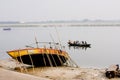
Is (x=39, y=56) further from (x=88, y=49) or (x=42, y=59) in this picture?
(x=88, y=49)

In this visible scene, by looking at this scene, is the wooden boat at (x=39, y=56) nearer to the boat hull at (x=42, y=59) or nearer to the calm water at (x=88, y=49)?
the boat hull at (x=42, y=59)

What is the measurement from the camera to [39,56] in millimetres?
23734

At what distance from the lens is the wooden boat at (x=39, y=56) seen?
22091 millimetres

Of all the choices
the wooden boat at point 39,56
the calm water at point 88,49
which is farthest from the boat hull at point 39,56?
the calm water at point 88,49

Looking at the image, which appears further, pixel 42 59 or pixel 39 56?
pixel 42 59

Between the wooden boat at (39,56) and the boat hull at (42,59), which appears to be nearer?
the wooden boat at (39,56)

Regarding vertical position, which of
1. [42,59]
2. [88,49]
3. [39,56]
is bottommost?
[88,49]

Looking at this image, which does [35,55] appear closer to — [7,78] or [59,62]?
[59,62]

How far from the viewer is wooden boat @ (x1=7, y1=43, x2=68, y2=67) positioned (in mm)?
22091

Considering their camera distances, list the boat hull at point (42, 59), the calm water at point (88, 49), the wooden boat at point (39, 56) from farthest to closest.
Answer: the calm water at point (88, 49) < the boat hull at point (42, 59) < the wooden boat at point (39, 56)

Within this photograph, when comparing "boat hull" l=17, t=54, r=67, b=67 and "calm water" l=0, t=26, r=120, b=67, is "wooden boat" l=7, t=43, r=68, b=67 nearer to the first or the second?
"boat hull" l=17, t=54, r=67, b=67

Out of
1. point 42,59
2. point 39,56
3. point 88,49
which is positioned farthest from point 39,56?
point 88,49

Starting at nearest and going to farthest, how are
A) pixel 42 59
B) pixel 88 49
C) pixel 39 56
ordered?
1. pixel 39 56
2. pixel 42 59
3. pixel 88 49

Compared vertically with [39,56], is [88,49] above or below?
below
